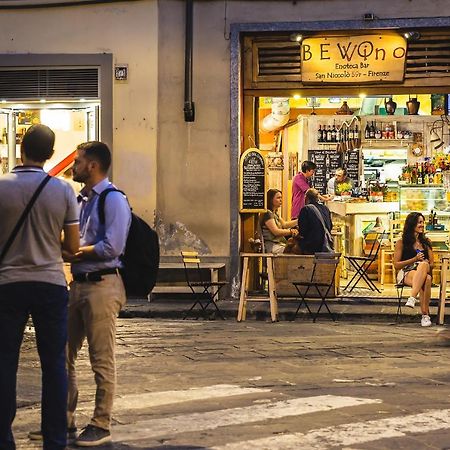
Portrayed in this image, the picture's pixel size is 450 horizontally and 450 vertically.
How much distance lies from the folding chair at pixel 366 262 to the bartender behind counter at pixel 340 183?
1048 millimetres

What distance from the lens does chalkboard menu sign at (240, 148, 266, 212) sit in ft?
52.5

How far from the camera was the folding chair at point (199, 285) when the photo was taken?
14.5 metres

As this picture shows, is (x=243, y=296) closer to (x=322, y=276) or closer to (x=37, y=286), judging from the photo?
(x=322, y=276)

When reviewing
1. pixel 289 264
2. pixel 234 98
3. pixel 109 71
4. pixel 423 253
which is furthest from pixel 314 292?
pixel 109 71

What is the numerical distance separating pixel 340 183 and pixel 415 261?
5239 millimetres

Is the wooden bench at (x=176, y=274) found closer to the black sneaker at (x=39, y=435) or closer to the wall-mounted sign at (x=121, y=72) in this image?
the wall-mounted sign at (x=121, y=72)

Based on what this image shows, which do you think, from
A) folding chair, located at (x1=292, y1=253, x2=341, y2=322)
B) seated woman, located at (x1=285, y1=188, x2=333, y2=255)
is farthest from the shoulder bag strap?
seated woman, located at (x1=285, y1=188, x2=333, y2=255)

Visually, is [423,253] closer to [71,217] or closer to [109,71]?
[109,71]

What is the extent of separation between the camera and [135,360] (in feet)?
34.8

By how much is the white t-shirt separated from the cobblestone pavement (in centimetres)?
132

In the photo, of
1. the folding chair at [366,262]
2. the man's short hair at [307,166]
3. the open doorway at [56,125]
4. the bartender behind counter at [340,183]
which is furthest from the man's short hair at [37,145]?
the bartender behind counter at [340,183]

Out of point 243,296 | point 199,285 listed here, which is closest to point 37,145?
point 243,296

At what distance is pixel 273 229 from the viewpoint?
16016 millimetres

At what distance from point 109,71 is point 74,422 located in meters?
9.36
